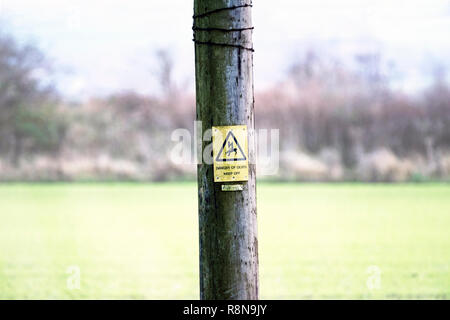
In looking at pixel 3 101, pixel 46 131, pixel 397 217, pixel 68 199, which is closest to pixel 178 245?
pixel 397 217

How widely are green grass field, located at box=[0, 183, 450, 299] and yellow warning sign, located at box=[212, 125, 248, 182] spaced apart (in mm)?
3466

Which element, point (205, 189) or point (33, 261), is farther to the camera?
point (33, 261)

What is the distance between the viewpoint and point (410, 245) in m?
8.91

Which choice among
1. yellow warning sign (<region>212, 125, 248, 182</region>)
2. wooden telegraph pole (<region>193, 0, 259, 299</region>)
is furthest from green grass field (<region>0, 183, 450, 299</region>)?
→ yellow warning sign (<region>212, 125, 248, 182</region>)

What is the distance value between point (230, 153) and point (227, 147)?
3 centimetres

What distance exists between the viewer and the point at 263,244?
371 inches

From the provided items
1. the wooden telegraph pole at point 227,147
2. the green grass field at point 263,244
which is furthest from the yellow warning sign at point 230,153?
the green grass field at point 263,244

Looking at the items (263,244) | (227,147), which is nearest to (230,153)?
(227,147)

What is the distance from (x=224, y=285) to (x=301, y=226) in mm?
8756

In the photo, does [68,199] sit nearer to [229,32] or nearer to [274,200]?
[274,200]

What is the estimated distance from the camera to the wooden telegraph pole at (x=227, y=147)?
266 cm

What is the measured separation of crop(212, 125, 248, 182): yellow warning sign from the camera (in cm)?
267

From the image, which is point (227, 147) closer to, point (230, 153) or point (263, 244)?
point (230, 153)

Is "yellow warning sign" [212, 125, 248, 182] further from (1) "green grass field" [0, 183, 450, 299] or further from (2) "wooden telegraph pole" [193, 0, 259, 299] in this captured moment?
(1) "green grass field" [0, 183, 450, 299]
